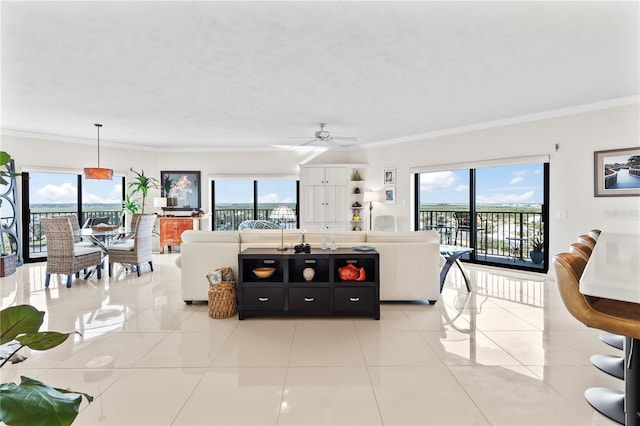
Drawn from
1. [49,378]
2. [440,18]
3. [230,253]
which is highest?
[440,18]

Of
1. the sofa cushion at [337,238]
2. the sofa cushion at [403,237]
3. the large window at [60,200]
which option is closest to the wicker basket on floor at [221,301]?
the sofa cushion at [337,238]

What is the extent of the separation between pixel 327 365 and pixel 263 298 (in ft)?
3.98

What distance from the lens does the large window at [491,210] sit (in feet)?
18.5

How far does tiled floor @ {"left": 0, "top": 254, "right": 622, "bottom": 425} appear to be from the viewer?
1914 mm

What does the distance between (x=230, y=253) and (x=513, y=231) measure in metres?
5.58

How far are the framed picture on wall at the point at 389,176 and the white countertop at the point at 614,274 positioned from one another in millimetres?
5522

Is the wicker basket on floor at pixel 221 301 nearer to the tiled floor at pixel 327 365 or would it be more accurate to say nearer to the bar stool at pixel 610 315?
the tiled floor at pixel 327 365

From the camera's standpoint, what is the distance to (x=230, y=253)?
3.84 m

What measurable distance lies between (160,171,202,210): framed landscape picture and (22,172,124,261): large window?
97 cm

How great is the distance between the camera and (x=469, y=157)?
605 cm

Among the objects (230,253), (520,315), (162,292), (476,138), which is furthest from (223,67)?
(476,138)

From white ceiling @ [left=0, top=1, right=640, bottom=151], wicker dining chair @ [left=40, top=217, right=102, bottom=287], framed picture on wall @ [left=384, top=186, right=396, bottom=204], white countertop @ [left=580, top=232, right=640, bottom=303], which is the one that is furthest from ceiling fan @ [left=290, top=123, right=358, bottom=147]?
white countertop @ [left=580, top=232, right=640, bottom=303]

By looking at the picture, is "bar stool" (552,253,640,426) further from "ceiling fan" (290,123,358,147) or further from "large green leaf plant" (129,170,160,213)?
"large green leaf plant" (129,170,160,213)

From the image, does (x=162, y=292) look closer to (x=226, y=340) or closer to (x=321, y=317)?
(x=226, y=340)
